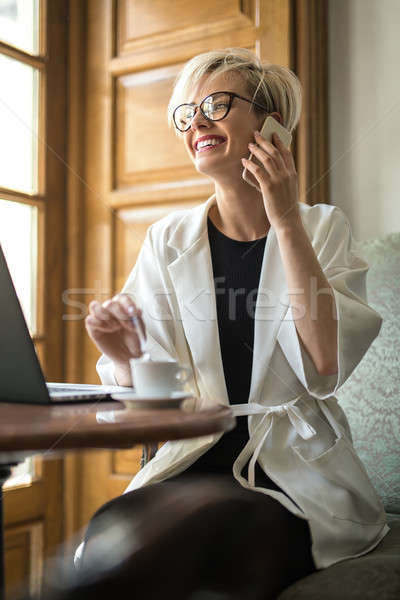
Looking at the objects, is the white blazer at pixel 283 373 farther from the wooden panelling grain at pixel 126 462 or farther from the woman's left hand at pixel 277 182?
the wooden panelling grain at pixel 126 462

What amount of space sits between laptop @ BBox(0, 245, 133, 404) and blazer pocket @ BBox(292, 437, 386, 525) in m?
0.48

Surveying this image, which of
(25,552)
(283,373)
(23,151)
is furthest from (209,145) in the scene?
(25,552)

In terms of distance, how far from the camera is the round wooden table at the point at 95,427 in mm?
651

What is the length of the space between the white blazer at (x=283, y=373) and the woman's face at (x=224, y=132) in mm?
152

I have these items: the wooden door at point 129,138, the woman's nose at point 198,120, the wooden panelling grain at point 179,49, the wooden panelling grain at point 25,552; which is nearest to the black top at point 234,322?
the woman's nose at point 198,120

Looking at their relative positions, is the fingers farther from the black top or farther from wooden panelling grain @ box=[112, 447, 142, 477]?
wooden panelling grain @ box=[112, 447, 142, 477]

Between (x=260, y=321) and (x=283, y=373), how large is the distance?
0.37 ft

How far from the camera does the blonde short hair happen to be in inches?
55.2

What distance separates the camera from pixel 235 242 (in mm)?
1445

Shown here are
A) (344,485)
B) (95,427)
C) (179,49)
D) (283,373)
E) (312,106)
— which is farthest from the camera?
(179,49)

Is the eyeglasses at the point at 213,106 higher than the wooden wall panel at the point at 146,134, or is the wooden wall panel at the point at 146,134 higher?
the wooden wall panel at the point at 146,134

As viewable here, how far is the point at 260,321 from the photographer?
1.30 meters

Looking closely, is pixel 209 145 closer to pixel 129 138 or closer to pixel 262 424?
pixel 262 424

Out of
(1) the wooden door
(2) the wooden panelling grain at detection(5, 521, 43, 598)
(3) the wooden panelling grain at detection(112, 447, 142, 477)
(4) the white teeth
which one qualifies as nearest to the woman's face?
(4) the white teeth
